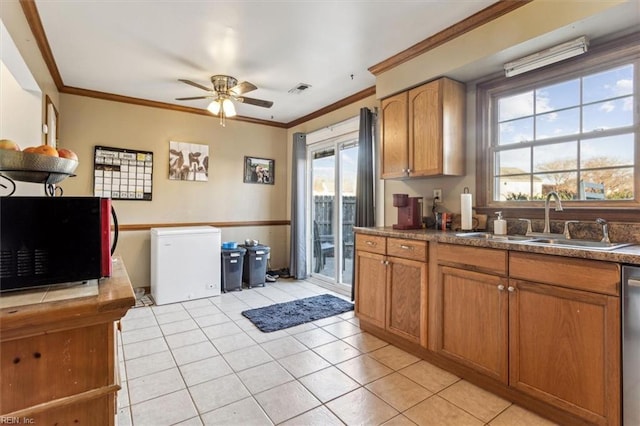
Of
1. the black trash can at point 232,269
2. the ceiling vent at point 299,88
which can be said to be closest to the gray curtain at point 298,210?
the black trash can at point 232,269

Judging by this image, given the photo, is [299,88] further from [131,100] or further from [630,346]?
[630,346]

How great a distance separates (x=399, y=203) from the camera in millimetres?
3055

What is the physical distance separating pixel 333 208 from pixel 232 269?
1720mm

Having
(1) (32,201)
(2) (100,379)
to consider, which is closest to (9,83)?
(1) (32,201)

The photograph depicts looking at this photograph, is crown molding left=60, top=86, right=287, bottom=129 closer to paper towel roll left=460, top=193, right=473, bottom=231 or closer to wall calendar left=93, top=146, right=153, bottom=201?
wall calendar left=93, top=146, right=153, bottom=201

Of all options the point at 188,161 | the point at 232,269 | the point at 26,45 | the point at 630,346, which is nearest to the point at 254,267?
the point at 232,269

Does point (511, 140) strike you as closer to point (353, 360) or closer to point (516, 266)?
point (516, 266)

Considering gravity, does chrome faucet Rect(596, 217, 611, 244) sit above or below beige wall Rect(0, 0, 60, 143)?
below

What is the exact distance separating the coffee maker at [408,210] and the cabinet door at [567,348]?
1.21m

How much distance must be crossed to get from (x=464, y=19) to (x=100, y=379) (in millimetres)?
3010

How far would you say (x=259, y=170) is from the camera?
538 cm

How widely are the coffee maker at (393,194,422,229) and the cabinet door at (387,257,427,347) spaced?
469mm

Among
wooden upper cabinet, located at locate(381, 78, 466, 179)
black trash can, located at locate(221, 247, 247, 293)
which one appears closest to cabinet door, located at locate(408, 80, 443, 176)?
wooden upper cabinet, located at locate(381, 78, 466, 179)

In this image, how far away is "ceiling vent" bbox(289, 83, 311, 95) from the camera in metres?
3.82
